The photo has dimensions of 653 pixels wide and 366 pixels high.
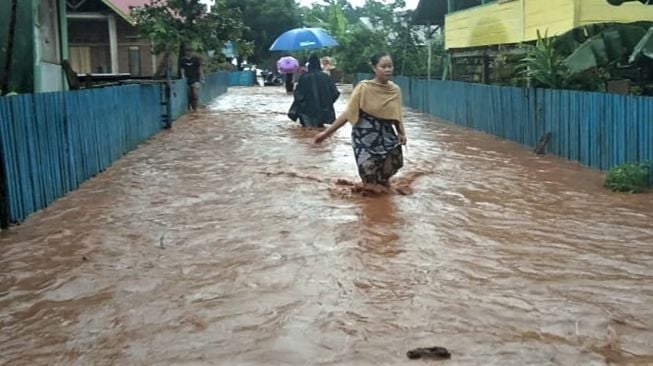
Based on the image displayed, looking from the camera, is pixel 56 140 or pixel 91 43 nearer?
pixel 56 140

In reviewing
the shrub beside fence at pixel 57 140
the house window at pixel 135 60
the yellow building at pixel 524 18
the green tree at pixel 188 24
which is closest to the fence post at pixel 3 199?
the shrub beside fence at pixel 57 140

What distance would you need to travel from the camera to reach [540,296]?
17.5ft

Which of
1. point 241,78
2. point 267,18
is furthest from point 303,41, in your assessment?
point 267,18

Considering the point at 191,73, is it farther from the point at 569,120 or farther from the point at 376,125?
the point at 376,125

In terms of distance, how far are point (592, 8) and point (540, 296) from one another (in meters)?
10.2

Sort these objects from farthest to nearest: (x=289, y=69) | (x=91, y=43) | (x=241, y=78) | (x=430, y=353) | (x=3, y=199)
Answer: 1. (x=241, y=78)
2. (x=289, y=69)
3. (x=91, y=43)
4. (x=3, y=199)
5. (x=430, y=353)

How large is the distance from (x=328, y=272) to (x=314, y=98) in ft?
37.7

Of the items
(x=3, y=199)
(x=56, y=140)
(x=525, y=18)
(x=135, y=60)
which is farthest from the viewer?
(x=135, y=60)

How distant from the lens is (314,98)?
1728cm

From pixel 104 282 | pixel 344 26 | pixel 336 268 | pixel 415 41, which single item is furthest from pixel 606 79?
pixel 344 26

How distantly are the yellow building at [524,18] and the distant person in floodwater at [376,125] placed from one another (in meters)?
6.70

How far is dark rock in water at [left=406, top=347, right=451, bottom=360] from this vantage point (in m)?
4.30

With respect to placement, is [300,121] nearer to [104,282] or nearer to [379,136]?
[379,136]

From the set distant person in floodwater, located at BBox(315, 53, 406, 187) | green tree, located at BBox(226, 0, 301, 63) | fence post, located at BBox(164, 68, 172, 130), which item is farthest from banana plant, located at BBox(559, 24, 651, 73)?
green tree, located at BBox(226, 0, 301, 63)
